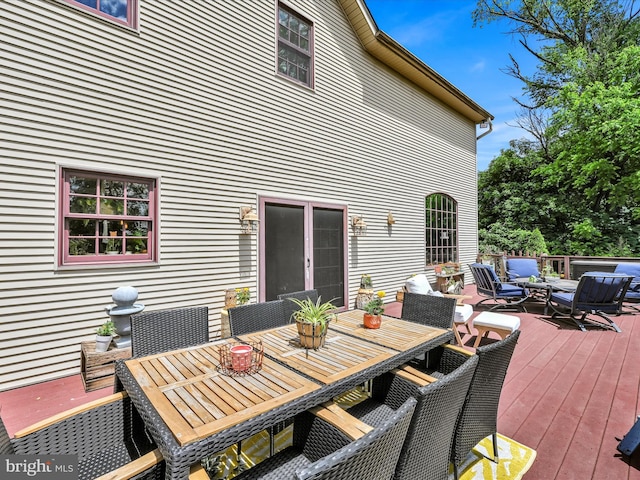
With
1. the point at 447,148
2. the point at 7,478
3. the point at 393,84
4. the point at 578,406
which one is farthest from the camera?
the point at 447,148

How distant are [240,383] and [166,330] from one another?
1.19 m

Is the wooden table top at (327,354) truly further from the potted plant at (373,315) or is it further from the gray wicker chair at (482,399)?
the gray wicker chair at (482,399)

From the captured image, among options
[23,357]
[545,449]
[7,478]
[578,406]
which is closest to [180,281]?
[23,357]

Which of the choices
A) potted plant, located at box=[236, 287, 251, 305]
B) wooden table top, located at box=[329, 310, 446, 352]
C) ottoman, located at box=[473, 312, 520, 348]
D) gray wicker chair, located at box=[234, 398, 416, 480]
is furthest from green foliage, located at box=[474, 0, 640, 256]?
gray wicker chair, located at box=[234, 398, 416, 480]

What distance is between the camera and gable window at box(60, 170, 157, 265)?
3.42m

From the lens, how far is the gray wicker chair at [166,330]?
2346 millimetres

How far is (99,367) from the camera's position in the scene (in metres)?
3.05

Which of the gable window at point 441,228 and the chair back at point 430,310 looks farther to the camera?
the gable window at point 441,228

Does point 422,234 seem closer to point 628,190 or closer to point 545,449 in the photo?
point 545,449

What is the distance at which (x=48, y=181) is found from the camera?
3266mm

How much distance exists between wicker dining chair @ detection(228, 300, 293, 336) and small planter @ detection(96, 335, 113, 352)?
1.54m

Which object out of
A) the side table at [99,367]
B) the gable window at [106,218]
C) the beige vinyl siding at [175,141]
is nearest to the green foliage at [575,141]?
the beige vinyl siding at [175,141]

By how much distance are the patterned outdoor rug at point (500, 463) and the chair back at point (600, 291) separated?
3845mm

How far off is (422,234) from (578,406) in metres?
5.71
